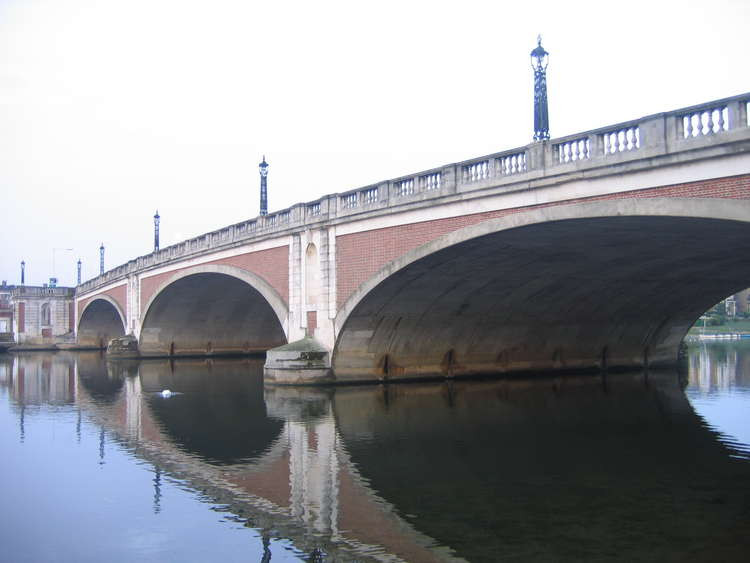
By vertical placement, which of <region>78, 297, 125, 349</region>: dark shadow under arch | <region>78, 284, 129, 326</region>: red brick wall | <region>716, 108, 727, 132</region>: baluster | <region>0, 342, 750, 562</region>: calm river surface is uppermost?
<region>716, 108, 727, 132</region>: baluster

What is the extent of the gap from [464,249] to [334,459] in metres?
7.66

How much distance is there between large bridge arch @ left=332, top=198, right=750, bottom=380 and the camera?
57.1 feet

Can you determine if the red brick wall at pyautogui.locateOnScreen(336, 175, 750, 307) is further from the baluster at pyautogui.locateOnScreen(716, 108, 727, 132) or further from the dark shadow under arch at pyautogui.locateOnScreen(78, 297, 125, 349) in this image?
the dark shadow under arch at pyautogui.locateOnScreen(78, 297, 125, 349)

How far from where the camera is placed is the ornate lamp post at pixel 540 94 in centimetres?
1700

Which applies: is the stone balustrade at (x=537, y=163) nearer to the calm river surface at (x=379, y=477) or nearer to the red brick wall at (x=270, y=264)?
the red brick wall at (x=270, y=264)

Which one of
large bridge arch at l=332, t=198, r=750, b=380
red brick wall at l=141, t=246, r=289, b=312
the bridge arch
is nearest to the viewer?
large bridge arch at l=332, t=198, r=750, b=380

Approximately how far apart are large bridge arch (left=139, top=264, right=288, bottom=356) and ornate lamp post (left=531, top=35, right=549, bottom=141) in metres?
24.4

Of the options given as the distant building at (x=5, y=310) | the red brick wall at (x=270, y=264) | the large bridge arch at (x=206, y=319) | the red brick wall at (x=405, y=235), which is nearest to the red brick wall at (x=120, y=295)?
the large bridge arch at (x=206, y=319)

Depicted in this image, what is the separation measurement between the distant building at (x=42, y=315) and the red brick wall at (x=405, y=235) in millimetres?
58639

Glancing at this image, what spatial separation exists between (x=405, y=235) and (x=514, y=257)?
318 centimetres

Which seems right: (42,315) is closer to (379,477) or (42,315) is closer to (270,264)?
(270,264)

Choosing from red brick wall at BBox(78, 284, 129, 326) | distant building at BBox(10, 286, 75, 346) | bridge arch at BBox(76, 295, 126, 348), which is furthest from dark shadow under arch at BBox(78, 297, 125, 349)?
red brick wall at BBox(78, 284, 129, 326)

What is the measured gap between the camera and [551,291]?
26.9m

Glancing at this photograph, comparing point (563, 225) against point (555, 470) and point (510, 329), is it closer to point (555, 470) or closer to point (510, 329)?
point (555, 470)
